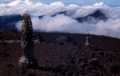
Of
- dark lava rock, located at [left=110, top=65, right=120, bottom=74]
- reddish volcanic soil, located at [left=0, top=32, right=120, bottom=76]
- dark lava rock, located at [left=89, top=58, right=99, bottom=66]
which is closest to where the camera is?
reddish volcanic soil, located at [left=0, top=32, right=120, bottom=76]

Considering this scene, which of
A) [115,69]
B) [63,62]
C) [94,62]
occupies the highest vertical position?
[63,62]

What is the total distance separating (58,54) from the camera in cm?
4353

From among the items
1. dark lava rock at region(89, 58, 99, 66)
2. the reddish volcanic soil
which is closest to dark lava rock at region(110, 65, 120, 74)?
the reddish volcanic soil

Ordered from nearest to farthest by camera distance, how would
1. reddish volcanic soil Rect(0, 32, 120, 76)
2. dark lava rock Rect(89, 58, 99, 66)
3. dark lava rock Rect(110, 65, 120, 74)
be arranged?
reddish volcanic soil Rect(0, 32, 120, 76)
dark lava rock Rect(110, 65, 120, 74)
dark lava rock Rect(89, 58, 99, 66)

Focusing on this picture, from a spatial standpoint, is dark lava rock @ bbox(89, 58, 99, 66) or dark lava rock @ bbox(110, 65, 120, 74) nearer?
→ dark lava rock @ bbox(110, 65, 120, 74)

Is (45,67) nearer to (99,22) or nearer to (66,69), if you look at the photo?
(66,69)

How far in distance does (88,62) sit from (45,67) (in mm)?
5188

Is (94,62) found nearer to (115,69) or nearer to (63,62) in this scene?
(115,69)

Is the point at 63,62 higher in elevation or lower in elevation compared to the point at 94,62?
higher

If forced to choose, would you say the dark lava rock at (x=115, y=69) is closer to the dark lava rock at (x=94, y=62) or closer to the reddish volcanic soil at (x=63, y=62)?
the reddish volcanic soil at (x=63, y=62)

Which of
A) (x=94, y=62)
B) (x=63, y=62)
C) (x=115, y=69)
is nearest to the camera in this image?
(x=115, y=69)

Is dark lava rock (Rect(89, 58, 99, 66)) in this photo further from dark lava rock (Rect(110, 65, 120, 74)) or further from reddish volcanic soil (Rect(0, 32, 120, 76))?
dark lava rock (Rect(110, 65, 120, 74))

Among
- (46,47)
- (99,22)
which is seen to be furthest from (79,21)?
(46,47)

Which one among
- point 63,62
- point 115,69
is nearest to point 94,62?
point 115,69
